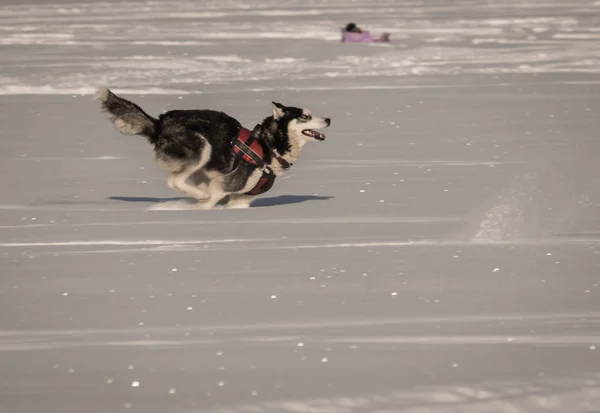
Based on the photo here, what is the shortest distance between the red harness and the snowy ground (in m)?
0.25

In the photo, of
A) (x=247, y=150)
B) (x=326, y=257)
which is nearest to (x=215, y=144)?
(x=247, y=150)

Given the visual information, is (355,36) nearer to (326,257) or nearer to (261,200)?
(261,200)

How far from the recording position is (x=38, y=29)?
25281mm

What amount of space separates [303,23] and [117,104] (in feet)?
58.2

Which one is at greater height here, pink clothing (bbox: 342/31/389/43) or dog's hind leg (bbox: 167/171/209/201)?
dog's hind leg (bbox: 167/171/209/201)

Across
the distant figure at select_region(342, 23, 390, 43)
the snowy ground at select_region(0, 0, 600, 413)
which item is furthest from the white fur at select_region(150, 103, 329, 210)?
the distant figure at select_region(342, 23, 390, 43)

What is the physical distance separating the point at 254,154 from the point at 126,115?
0.87 meters

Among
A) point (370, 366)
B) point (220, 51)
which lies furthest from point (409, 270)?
point (220, 51)

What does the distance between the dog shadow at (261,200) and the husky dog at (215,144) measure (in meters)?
0.26

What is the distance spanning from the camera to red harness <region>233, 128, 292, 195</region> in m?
8.29

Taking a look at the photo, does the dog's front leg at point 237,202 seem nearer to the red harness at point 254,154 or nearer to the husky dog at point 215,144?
the husky dog at point 215,144

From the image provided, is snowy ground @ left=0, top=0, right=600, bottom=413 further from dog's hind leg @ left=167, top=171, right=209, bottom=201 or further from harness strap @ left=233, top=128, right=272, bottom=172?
harness strap @ left=233, top=128, right=272, bottom=172

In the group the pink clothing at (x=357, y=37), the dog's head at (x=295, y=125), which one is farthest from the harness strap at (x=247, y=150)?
the pink clothing at (x=357, y=37)

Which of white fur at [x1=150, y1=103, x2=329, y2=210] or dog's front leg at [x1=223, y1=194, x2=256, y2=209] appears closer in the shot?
white fur at [x1=150, y1=103, x2=329, y2=210]
